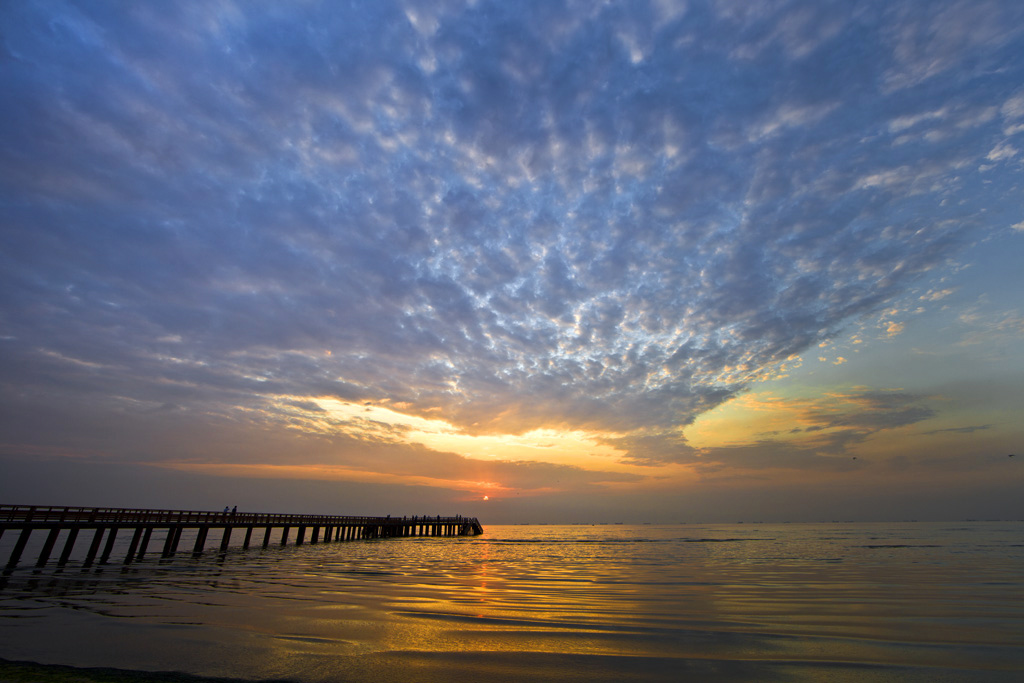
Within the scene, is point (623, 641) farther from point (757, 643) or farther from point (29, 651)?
point (29, 651)

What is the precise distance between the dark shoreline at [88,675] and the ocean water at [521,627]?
13.6 inches

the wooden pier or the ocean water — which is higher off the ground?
the wooden pier

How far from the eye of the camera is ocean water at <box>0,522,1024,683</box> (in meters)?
9.01

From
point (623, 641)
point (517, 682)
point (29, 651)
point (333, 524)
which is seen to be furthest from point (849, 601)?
point (333, 524)

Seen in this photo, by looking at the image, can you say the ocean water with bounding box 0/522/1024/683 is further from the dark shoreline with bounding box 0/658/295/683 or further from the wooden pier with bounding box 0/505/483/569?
the wooden pier with bounding box 0/505/483/569

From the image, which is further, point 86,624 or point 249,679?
point 86,624

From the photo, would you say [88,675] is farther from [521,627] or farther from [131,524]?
[131,524]

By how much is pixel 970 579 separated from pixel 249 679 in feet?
99.6

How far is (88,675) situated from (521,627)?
341 inches

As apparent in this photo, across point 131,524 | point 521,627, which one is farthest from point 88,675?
point 131,524

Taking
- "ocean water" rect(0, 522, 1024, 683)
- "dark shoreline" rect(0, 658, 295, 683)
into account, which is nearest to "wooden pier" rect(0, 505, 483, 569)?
"ocean water" rect(0, 522, 1024, 683)

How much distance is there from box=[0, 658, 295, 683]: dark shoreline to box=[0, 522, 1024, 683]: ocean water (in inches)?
13.6

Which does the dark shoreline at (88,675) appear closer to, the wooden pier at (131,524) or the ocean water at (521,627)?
the ocean water at (521,627)

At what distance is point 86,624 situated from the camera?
12.1 m
